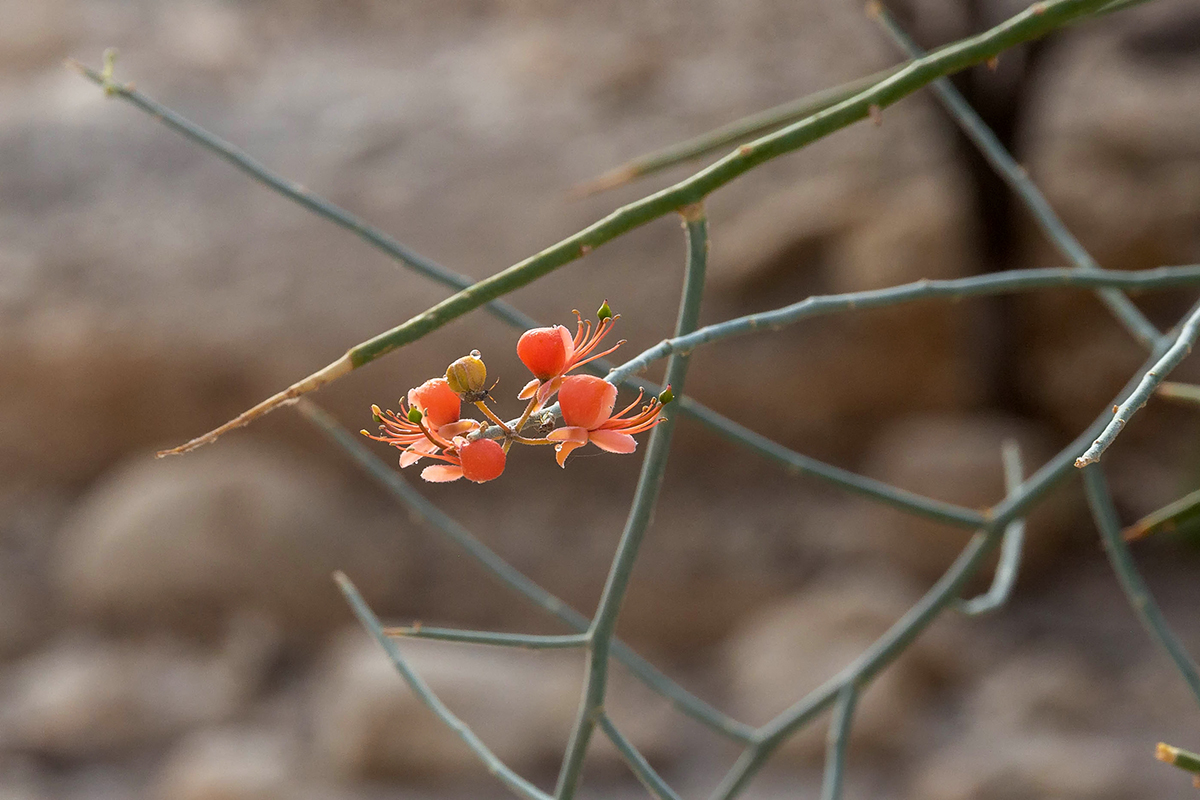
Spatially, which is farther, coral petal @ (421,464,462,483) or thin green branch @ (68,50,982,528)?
thin green branch @ (68,50,982,528)

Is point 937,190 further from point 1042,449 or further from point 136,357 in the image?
point 136,357

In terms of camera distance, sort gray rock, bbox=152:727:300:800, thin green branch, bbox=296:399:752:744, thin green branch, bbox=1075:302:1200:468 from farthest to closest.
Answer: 1. gray rock, bbox=152:727:300:800
2. thin green branch, bbox=296:399:752:744
3. thin green branch, bbox=1075:302:1200:468

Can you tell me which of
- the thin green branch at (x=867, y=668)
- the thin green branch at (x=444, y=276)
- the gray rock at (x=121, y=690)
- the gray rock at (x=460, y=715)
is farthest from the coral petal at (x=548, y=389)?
the gray rock at (x=121, y=690)

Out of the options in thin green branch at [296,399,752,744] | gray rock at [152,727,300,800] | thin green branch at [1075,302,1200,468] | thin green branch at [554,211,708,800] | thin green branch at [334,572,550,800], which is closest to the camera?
thin green branch at [1075,302,1200,468]

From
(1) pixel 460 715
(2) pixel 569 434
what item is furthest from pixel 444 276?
(1) pixel 460 715

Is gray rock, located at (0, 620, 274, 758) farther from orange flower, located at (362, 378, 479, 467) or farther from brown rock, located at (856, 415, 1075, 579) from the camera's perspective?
orange flower, located at (362, 378, 479, 467)

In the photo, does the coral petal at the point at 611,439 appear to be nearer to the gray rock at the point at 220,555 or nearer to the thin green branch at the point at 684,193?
the thin green branch at the point at 684,193

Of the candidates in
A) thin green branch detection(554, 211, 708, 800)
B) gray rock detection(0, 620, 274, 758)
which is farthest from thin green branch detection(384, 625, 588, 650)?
gray rock detection(0, 620, 274, 758)

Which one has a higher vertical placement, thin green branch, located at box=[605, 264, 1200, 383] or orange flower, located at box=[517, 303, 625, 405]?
thin green branch, located at box=[605, 264, 1200, 383]
